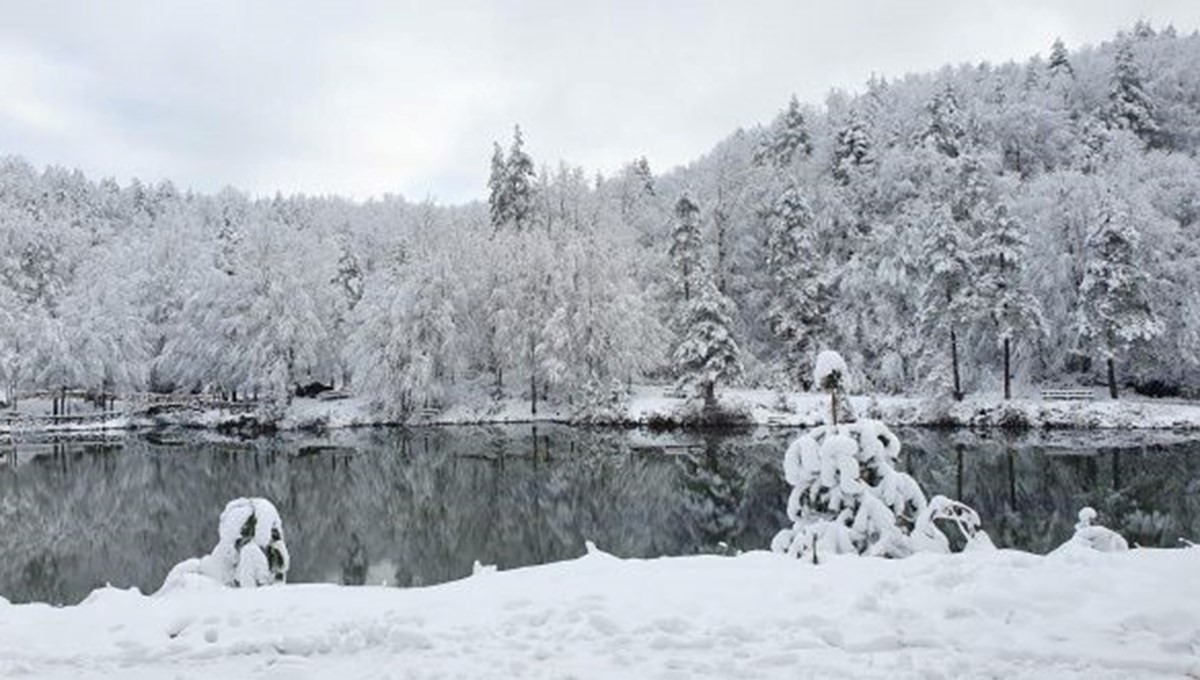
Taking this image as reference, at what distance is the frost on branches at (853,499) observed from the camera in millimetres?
9836

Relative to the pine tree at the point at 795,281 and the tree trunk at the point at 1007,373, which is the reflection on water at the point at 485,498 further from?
the pine tree at the point at 795,281

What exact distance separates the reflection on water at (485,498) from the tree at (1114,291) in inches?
209

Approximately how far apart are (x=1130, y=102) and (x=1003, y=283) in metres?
34.0

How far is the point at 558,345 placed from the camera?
4591 centimetres

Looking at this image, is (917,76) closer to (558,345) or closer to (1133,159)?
(1133,159)

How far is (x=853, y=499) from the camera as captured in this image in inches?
405

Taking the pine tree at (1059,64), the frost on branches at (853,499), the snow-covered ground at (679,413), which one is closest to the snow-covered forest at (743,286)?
the snow-covered ground at (679,413)

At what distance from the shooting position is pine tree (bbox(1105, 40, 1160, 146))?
6294 cm

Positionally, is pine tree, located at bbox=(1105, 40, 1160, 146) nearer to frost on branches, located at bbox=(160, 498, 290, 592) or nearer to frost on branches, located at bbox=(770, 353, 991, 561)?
frost on branches, located at bbox=(770, 353, 991, 561)

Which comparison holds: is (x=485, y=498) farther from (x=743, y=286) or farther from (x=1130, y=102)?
(x=1130, y=102)

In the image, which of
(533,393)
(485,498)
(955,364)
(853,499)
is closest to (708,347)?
(533,393)

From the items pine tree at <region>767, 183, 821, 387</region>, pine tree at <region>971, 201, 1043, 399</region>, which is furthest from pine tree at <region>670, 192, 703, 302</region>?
pine tree at <region>971, 201, 1043, 399</region>

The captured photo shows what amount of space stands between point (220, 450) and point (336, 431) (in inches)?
289

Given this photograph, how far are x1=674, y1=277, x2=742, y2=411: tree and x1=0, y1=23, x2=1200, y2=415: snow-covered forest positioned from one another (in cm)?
14
